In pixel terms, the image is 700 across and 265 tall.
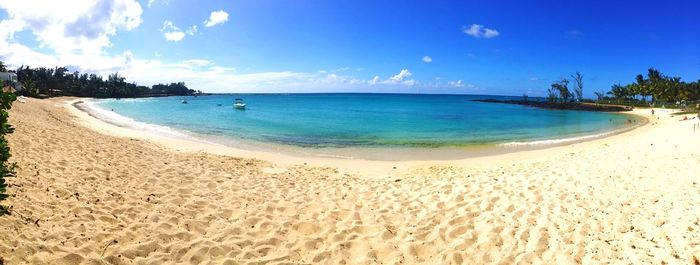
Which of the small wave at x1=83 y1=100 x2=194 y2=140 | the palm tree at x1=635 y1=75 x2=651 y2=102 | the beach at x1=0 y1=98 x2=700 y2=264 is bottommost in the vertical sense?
the small wave at x1=83 y1=100 x2=194 y2=140

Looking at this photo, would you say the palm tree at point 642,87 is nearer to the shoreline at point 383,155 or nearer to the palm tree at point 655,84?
the palm tree at point 655,84

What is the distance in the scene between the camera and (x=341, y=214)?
26.2 ft

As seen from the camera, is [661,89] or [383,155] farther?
[661,89]

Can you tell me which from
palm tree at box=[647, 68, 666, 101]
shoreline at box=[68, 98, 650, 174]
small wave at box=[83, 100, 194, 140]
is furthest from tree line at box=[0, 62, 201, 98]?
palm tree at box=[647, 68, 666, 101]

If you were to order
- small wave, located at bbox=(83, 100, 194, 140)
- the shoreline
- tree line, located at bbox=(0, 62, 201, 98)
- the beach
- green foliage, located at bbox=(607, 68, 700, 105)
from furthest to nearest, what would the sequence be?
tree line, located at bbox=(0, 62, 201, 98)
green foliage, located at bbox=(607, 68, 700, 105)
small wave, located at bbox=(83, 100, 194, 140)
the shoreline
the beach

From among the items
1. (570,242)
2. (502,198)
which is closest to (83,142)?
(502,198)

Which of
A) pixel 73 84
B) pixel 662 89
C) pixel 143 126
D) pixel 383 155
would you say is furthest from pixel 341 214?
pixel 73 84

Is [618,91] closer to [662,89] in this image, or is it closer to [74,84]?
[662,89]

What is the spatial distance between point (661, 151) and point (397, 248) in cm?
1347

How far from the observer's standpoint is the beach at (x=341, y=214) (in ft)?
18.9

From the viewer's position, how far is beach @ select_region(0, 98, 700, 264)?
227 inches

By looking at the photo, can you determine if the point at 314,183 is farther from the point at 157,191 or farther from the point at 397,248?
the point at 397,248

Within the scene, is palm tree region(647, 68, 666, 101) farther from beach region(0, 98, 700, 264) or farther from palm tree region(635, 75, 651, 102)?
beach region(0, 98, 700, 264)

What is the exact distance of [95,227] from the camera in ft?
20.4
